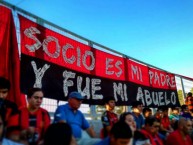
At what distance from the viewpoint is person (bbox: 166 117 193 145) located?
14.6 feet

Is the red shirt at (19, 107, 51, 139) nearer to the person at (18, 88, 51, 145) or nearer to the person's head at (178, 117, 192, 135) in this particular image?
the person at (18, 88, 51, 145)

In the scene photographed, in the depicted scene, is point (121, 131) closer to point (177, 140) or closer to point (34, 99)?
point (34, 99)

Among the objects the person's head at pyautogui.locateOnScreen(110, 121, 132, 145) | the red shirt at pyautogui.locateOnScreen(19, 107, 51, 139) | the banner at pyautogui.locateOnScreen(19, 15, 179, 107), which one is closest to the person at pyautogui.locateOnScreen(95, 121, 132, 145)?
the person's head at pyautogui.locateOnScreen(110, 121, 132, 145)

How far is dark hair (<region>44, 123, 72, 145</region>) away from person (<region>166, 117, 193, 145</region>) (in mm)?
3125

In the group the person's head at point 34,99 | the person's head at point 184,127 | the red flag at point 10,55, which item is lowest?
the person's head at point 184,127

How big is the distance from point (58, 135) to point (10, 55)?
9.76ft

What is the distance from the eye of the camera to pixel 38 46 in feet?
16.5

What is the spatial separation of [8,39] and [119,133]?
271cm

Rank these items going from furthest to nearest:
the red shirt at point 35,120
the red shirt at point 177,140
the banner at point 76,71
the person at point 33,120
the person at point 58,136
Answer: the banner at point 76,71, the red shirt at point 177,140, the red shirt at point 35,120, the person at point 33,120, the person at point 58,136

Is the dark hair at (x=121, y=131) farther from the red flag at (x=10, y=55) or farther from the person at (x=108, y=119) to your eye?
the red flag at (x=10, y=55)

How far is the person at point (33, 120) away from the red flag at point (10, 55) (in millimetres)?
697

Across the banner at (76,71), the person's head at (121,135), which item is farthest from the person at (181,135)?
the person's head at (121,135)

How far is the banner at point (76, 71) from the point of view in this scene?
4828mm

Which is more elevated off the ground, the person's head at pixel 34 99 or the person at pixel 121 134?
the person's head at pixel 34 99
